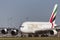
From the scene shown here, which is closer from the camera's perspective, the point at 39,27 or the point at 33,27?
the point at 33,27

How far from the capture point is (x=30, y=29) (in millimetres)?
100250

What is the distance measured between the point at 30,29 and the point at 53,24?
1017 centimetres

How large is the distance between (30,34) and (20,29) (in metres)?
6.59

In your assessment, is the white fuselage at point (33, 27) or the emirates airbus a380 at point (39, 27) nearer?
the white fuselage at point (33, 27)

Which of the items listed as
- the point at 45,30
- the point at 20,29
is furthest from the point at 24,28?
the point at 45,30

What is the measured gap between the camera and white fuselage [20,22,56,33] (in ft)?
323

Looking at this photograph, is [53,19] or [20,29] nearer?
[20,29]

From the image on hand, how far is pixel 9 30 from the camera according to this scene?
103 m

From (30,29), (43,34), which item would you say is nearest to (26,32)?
(30,29)

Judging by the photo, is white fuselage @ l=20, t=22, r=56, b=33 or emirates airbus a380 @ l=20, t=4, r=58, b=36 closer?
white fuselage @ l=20, t=22, r=56, b=33

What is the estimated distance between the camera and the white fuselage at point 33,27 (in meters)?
98.4

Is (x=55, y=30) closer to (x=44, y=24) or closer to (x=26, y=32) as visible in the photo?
(x=44, y=24)

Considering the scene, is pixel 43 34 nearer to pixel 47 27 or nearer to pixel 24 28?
pixel 47 27

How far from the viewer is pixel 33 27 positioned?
102m
